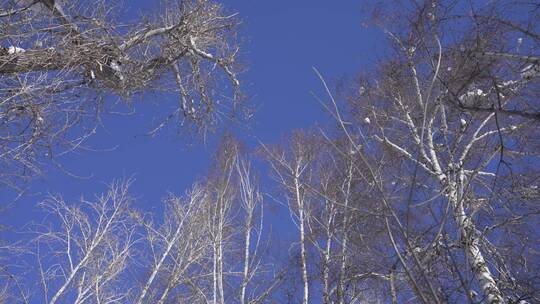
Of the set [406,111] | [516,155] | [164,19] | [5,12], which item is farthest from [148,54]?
[516,155]

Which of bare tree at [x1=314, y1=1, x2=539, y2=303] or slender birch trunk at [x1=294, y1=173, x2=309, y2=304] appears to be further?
slender birch trunk at [x1=294, y1=173, x2=309, y2=304]

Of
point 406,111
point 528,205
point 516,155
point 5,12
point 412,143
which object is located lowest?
point 528,205

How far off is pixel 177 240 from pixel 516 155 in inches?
227

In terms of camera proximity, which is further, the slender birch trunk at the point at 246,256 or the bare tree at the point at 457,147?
the slender birch trunk at the point at 246,256

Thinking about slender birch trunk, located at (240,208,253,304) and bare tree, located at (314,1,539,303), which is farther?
slender birch trunk, located at (240,208,253,304)

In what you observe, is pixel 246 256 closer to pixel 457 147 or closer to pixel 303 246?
pixel 303 246

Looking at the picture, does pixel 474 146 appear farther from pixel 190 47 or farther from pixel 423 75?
pixel 190 47

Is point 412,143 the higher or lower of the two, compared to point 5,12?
higher

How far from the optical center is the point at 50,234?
7.71 meters

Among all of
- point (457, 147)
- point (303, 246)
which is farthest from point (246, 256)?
point (457, 147)

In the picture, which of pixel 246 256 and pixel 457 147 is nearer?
pixel 457 147

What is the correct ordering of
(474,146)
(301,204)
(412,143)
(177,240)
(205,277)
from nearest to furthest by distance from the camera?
(474,146) < (412,143) < (301,204) < (205,277) < (177,240)

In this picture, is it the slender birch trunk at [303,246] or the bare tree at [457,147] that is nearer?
the bare tree at [457,147]

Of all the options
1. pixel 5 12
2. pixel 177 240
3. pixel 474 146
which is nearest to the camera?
pixel 5 12
